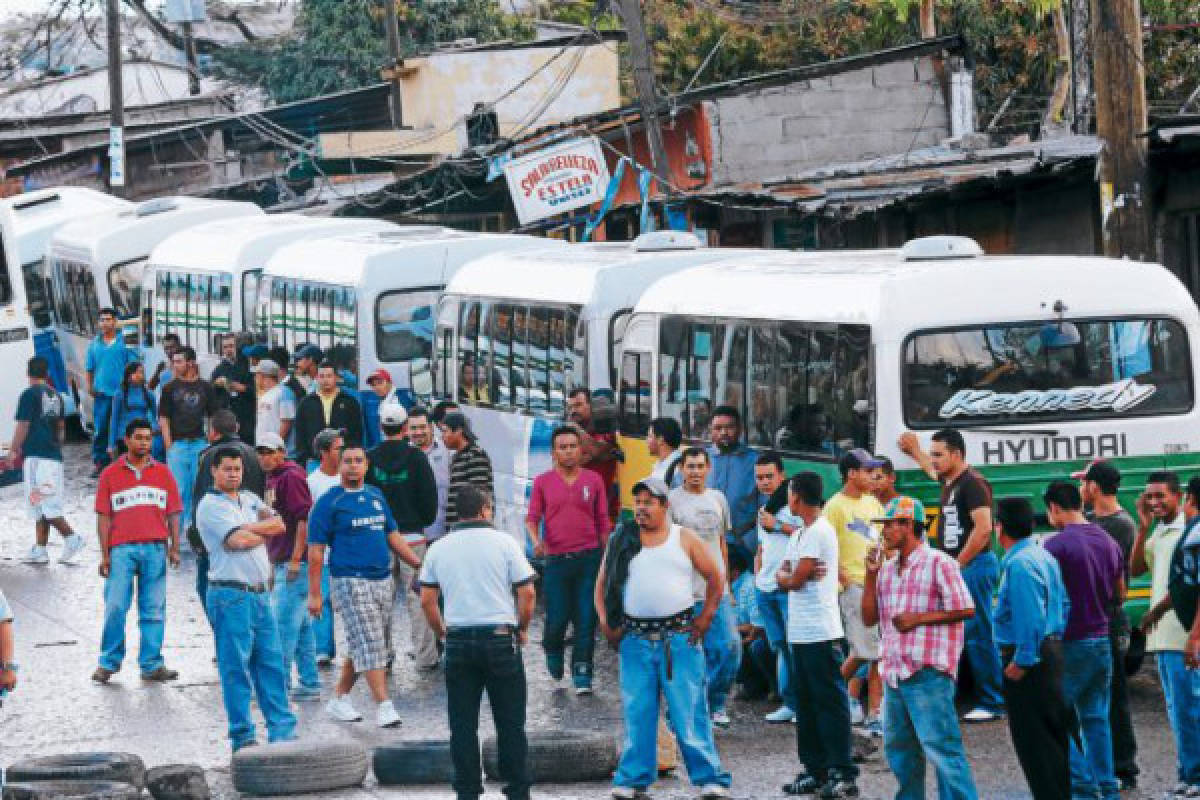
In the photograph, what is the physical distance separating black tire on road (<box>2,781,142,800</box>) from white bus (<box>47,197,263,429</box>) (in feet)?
64.8

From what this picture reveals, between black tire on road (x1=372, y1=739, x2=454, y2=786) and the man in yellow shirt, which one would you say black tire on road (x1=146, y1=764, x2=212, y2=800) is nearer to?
black tire on road (x1=372, y1=739, x2=454, y2=786)

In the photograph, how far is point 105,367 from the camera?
24.7m

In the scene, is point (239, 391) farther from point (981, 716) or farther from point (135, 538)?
point (981, 716)

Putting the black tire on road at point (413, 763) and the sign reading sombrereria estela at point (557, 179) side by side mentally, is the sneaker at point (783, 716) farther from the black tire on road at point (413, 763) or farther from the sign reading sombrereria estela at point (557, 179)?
the sign reading sombrereria estela at point (557, 179)

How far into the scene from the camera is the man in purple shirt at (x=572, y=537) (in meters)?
14.6

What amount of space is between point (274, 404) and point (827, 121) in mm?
16368

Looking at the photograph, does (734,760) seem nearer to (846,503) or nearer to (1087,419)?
(846,503)

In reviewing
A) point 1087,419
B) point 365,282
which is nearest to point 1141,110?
point 1087,419

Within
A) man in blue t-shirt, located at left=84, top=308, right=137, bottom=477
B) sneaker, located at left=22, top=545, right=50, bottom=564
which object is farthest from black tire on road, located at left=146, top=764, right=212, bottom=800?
man in blue t-shirt, located at left=84, top=308, right=137, bottom=477

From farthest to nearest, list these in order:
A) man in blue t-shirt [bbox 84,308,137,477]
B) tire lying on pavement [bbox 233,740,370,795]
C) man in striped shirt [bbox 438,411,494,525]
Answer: man in blue t-shirt [bbox 84,308,137,477]
man in striped shirt [bbox 438,411,494,525]
tire lying on pavement [bbox 233,740,370,795]

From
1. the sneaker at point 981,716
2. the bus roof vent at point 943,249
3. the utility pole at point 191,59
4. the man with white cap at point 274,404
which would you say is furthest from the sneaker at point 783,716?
the utility pole at point 191,59

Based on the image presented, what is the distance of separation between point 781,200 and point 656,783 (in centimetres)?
1168

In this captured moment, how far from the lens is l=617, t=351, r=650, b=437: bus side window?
A: 57.2ft

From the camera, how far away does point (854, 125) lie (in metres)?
34.2
